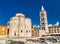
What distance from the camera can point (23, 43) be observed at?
77.9 ft

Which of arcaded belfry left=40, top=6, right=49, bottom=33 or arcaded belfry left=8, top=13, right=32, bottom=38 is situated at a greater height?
arcaded belfry left=40, top=6, right=49, bottom=33

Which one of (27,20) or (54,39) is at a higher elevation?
(27,20)

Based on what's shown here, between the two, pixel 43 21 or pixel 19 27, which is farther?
pixel 43 21

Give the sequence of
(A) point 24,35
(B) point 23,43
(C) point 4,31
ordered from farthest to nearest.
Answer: (C) point 4,31, (A) point 24,35, (B) point 23,43

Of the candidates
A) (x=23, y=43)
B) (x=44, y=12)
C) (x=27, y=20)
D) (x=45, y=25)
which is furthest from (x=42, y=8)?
(x=23, y=43)

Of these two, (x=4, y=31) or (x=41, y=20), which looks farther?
(x=41, y=20)

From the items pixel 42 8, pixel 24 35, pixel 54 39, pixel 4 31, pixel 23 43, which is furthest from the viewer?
pixel 42 8

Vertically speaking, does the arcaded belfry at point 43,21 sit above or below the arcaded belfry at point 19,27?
above

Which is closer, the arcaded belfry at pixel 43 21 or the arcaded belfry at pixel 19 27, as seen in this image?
the arcaded belfry at pixel 19 27

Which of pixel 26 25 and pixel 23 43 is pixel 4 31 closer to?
pixel 26 25

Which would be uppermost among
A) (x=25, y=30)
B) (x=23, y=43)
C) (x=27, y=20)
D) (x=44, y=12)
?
(x=44, y=12)

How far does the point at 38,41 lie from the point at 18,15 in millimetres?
32751

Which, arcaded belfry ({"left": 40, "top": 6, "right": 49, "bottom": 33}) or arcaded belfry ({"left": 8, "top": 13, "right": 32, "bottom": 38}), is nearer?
arcaded belfry ({"left": 8, "top": 13, "right": 32, "bottom": 38})

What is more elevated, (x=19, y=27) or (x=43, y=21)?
(x=43, y=21)
